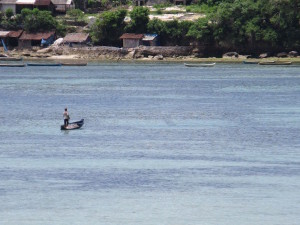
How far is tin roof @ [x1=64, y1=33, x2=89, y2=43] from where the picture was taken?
98375 mm

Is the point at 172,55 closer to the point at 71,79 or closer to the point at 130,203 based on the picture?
the point at 71,79

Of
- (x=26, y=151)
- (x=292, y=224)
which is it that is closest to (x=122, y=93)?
(x=26, y=151)

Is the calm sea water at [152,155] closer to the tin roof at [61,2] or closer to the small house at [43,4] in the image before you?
the small house at [43,4]

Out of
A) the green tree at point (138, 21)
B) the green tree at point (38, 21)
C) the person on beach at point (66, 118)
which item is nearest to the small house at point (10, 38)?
the green tree at point (38, 21)

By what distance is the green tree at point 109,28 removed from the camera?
9725 cm

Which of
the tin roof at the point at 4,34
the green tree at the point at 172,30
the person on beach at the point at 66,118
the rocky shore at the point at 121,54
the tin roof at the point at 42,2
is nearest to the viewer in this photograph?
the person on beach at the point at 66,118

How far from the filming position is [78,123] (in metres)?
47.2

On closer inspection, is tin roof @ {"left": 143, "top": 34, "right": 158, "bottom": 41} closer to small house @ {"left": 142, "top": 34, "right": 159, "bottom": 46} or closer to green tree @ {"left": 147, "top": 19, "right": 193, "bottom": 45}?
small house @ {"left": 142, "top": 34, "right": 159, "bottom": 46}

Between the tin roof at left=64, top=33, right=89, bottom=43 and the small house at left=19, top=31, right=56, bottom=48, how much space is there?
6.53 ft

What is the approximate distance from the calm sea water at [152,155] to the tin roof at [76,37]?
92.3 feet

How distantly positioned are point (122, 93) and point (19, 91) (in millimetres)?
7546

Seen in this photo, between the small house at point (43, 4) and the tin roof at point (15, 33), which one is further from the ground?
the small house at point (43, 4)

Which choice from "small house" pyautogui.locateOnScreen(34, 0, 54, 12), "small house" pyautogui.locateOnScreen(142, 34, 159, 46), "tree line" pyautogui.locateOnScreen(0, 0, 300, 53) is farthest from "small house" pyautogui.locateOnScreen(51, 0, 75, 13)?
"small house" pyautogui.locateOnScreen(142, 34, 159, 46)

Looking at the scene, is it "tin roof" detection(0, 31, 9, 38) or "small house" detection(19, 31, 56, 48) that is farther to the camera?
"tin roof" detection(0, 31, 9, 38)
